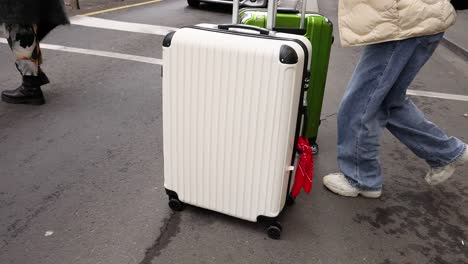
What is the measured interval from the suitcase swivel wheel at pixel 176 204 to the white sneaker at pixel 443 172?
63.1 inches

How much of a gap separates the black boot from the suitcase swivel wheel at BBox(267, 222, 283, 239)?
270cm

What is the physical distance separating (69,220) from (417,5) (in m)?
2.12

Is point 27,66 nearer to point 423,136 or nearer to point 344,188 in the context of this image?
point 344,188

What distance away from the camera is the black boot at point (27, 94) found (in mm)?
4125

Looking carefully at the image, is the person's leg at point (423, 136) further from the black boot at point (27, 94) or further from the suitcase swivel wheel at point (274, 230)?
the black boot at point (27, 94)

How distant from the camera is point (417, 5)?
90.1 inches

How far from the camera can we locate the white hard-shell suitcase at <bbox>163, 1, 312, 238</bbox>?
2061mm

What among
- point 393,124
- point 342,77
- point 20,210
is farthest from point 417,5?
point 342,77

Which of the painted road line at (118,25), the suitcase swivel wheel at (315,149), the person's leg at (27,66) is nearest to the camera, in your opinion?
the suitcase swivel wheel at (315,149)

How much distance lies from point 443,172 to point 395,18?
1.13m

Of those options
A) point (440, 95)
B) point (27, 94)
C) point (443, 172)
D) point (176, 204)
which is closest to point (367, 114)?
point (443, 172)

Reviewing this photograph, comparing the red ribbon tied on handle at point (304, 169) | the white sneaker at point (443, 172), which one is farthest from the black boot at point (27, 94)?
the white sneaker at point (443, 172)

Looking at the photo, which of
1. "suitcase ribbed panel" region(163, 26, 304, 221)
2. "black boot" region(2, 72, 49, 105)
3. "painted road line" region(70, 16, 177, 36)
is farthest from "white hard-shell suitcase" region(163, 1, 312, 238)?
"painted road line" region(70, 16, 177, 36)

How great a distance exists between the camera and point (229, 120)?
2.21 m
